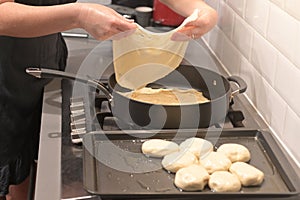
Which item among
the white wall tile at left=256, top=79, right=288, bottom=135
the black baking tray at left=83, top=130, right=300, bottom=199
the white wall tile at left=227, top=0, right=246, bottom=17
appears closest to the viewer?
the black baking tray at left=83, top=130, right=300, bottom=199

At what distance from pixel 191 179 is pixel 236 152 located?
0.13 meters

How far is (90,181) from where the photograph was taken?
0.90 m

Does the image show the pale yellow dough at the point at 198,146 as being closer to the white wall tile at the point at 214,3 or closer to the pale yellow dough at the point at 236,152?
the pale yellow dough at the point at 236,152

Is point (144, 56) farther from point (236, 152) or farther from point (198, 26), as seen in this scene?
point (236, 152)

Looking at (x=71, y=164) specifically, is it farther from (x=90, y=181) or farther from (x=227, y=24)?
(x=227, y=24)

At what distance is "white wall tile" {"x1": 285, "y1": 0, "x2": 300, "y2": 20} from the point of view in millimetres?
999

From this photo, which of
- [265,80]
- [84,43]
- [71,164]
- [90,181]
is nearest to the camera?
[90,181]

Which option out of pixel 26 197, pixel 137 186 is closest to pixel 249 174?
pixel 137 186

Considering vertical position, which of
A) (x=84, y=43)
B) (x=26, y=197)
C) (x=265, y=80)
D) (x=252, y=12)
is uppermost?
(x=252, y=12)

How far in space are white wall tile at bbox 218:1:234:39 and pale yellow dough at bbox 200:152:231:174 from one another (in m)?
0.52

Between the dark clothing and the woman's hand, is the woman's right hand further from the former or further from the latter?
the dark clothing

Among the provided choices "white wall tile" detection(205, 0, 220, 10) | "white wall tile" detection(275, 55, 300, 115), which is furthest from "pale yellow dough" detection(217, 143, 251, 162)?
"white wall tile" detection(205, 0, 220, 10)

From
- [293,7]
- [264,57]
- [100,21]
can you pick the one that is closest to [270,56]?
[264,57]

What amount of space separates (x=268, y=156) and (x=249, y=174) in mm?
114
